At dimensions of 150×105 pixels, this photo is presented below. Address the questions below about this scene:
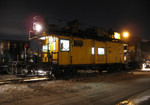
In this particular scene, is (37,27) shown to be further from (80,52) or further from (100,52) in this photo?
(100,52)

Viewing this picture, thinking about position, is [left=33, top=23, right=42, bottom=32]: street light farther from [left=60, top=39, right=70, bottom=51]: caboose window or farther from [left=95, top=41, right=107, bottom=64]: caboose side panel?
[left=95, top=41, right=107, bottom=64]: caboose side panel

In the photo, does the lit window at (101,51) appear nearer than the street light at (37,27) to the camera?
No

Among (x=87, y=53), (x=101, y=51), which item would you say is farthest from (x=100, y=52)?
(x=87, y=53)

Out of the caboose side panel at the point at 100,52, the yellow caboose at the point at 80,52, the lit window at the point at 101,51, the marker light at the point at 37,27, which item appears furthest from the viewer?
the lit window at the point at 101,51

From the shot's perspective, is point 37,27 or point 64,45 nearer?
point 64,45

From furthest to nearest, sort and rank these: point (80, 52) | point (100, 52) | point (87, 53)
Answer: point (100, 52)
point (87, 53)
point (80, 52)

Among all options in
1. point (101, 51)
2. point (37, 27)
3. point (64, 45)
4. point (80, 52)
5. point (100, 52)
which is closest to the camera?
point (64, 45)

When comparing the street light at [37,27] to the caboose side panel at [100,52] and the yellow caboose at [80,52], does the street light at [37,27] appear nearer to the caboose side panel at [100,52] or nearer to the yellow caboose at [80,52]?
the yellow caboose at [80,52]

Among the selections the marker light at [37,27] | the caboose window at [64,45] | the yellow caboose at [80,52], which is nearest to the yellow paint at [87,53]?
the yellow caboose at [80,52]

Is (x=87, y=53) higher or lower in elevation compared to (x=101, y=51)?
lower

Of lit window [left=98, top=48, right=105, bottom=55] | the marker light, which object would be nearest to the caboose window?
the marker light

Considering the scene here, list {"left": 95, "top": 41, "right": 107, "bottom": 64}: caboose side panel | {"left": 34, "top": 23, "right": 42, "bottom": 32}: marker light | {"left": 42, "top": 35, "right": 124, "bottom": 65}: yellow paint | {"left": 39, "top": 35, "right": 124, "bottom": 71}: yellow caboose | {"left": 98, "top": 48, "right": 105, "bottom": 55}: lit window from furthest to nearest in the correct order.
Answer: {"left": 98, "top": 48, "right": 105, "bottom": 55}: lit window
{"left": 95, "top": 41, "right": 107, "bottom": 64}: caboose side panel
{"left": 34, "top": 23, "right": 42, "bottom": 32}: marker light
{"left": 42, "top": 35, "right": 124, "bottom": 65}: yellow paint
{"left": 39, "top": 35, "right": 124, "bottom": 71}: yellow caboose

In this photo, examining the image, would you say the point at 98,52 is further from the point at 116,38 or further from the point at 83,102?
the point at 83,102

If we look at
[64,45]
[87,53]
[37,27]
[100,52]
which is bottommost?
[87,53]
